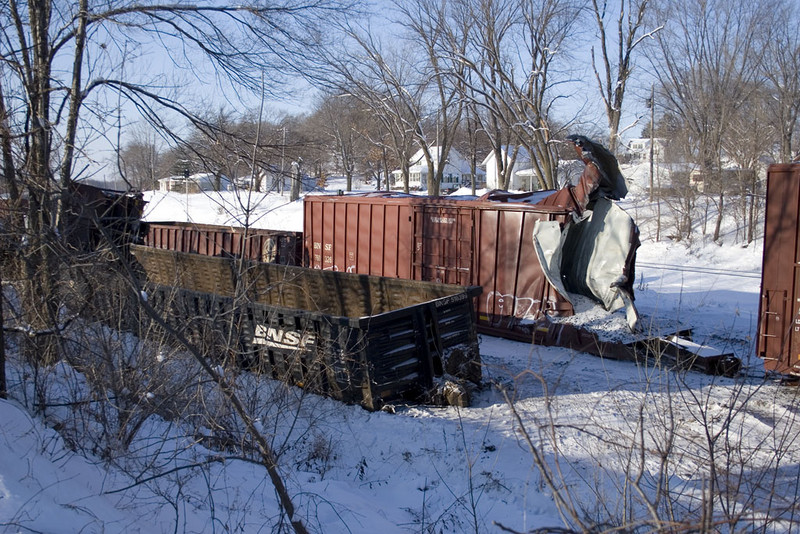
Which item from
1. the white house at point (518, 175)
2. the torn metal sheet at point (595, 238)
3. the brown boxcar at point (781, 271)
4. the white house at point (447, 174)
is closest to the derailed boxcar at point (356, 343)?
the torn metal sheet at point (595, 238)

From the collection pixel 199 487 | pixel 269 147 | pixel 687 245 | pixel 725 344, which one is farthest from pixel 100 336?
pixel 687 245

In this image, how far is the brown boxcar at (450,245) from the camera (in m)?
11.4

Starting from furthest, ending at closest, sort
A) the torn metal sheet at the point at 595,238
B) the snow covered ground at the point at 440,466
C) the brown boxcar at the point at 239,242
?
the brown boxcar at the point at 239,242 < the torn metal sheet at the point at 595,238 < the snow covered ground at the point at 440,466

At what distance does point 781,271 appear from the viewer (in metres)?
8.33

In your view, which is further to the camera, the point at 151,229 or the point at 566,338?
the point at 151,229

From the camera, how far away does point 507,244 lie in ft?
38.3

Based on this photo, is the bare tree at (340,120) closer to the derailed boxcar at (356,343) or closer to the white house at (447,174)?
the white house at (447,174)

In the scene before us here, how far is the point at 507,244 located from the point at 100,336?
7.76m

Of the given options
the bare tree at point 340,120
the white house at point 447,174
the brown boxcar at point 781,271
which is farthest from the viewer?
the white house at point 447,174

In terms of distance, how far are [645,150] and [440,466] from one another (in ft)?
187

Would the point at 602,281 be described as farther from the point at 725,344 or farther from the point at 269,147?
the point at 269,147

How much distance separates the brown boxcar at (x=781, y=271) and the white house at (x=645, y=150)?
20.7 meters

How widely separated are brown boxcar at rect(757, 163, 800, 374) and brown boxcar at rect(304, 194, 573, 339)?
309 centimetres

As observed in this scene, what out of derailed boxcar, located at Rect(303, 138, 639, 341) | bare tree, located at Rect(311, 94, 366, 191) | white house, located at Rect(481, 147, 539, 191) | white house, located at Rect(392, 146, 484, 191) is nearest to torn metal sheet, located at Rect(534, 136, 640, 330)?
derailed boxcar, located at Rect(303, 138, 639, 341)
